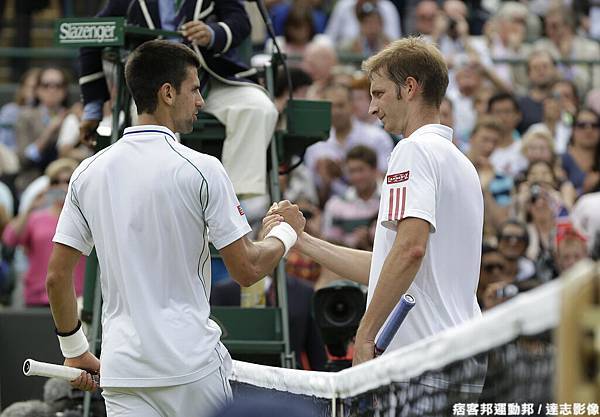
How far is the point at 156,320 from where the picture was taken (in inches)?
203

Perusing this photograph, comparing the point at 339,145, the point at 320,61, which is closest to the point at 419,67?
the point at 339,145

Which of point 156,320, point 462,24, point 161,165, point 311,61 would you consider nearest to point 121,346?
point 156,320

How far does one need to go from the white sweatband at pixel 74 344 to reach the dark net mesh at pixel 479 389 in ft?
4.23

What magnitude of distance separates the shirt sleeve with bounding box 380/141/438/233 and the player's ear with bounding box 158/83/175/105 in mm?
966

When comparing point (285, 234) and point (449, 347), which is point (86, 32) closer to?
point (285, 234)

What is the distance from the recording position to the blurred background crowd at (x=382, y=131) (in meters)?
11.1

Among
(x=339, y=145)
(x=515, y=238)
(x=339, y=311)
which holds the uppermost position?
(x=339, y=145)

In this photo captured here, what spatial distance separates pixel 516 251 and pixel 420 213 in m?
5.47

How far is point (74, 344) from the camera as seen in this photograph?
5.66m

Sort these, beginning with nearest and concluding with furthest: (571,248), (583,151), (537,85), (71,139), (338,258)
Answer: (338,258), (571,248), (583,151), (71,139), (537,85)

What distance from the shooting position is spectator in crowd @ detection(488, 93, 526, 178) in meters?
12.7

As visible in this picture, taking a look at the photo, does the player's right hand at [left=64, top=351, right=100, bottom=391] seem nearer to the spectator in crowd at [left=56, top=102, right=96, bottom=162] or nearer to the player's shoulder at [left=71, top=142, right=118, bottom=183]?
the player's shoulder at [left=71, top=142, right=118, bottom=183]

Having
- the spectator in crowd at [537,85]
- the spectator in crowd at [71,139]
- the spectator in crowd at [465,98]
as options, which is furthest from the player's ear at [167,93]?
the spectator in crowd at [537,85]

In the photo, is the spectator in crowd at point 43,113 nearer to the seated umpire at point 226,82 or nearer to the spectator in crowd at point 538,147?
the spectator in crowd at point 538,147
